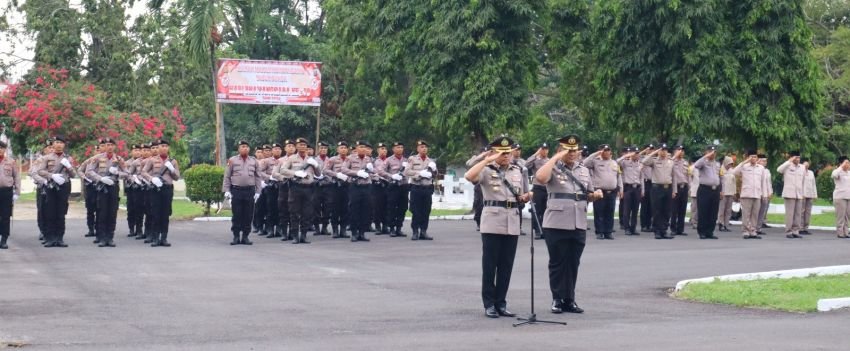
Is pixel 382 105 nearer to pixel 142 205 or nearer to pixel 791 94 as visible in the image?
pixel 791 94

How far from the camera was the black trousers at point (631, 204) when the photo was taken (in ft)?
82.6

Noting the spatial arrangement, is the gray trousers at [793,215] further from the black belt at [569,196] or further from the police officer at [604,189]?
the black belt at [569,196]

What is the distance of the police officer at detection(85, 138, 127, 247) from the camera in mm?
21516

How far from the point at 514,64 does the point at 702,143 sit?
16.6m

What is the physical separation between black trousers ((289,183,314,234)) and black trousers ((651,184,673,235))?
6967 mm

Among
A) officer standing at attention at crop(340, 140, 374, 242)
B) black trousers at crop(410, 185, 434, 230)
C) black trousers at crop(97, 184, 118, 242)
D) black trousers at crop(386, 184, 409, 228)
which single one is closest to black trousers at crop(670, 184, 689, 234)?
black trousers at crop(410, 185, 434, 230)

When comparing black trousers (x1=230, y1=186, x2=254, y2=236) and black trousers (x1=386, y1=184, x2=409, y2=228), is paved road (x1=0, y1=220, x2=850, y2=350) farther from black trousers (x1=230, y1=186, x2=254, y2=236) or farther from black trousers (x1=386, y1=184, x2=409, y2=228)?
black trousers (x1=386, y1=184, x2=409, y2=228)

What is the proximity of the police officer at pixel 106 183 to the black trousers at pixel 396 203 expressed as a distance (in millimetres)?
5366

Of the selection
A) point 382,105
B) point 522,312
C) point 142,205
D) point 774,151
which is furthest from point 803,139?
point 382,105

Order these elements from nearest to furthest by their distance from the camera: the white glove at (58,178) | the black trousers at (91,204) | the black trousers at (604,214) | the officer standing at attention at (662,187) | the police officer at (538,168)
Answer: the white glove at (58,178) → the police officer at (538,168) → the black trousers at (91,204) → the black trousers at (604,214) → the officer standing at attention at (662,187)

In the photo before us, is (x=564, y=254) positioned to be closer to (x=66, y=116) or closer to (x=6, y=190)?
(x=6, y=190)

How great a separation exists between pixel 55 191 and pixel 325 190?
5.11m

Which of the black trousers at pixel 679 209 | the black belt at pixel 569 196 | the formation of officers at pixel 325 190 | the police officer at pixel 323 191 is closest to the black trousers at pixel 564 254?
the black belt at pixel 569 196

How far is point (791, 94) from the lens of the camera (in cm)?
2966
